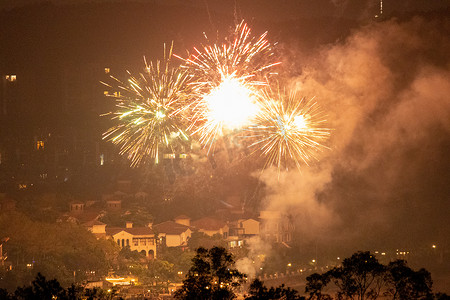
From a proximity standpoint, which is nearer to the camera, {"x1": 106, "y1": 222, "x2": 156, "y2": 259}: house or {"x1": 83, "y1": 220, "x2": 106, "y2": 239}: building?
{"x1": 106, "y1": 222, "x2": 156, "y2": 259}: house

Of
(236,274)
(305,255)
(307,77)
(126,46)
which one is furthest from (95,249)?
(126,46)

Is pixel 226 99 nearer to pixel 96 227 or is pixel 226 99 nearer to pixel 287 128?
pixel 287 128

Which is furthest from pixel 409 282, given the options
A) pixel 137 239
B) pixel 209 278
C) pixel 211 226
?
pixel 211 226

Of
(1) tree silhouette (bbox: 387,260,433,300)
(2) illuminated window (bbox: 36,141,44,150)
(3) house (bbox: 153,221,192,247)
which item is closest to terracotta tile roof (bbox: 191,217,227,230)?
(3) house (bbox: 153,221,192,247)

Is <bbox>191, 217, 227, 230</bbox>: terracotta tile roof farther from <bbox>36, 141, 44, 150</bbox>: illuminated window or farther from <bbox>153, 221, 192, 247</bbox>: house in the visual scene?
<bbox>36, 141, 44, 150</bbox>: illuminated window

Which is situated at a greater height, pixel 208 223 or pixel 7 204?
pixel 7 204

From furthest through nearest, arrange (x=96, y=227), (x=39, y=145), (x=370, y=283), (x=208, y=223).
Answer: (x=39, y=145)
(x=208, y=223)
(x=96, y=227)
(x=370, y=283)
